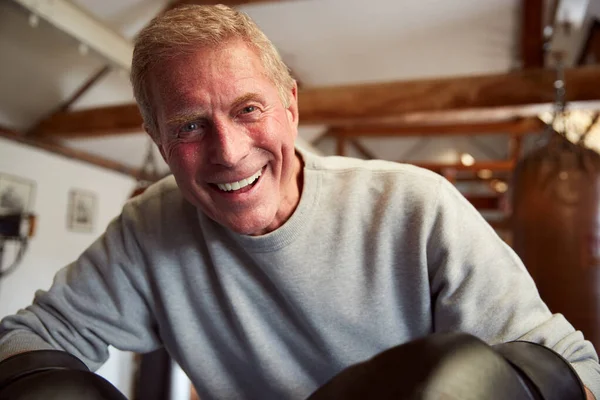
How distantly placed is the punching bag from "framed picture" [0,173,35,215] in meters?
3.37

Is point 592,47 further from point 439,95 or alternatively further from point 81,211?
point 81,211

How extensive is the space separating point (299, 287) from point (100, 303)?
43 centimetres

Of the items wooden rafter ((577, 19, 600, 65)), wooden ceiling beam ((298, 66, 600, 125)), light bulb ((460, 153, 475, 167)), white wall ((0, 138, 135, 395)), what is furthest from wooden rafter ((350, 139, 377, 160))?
wooden ceiling beam ((298, 66, 600, 125))

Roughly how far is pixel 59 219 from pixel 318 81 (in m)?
3.00

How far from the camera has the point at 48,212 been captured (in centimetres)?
441

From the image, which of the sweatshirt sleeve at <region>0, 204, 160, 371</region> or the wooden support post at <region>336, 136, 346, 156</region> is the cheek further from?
the wooden support post at <region>336, 136, 346, 156</region>

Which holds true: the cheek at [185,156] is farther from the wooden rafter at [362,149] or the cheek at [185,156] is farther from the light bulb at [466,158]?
the light bulb at [466,158]

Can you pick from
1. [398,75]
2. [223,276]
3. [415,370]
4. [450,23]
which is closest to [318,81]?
[398,75]

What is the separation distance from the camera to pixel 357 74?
572cm

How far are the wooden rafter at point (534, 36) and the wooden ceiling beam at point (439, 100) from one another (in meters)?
0.79

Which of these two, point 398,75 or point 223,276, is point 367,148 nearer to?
point 398,75

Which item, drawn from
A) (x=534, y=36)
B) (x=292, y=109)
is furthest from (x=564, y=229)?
(x=534, y=36)

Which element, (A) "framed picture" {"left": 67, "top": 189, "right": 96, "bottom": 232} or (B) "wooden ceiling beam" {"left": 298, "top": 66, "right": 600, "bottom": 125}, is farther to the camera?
(A) "framed picture" {"left": 67, "top": 189, "right": 96, "bottom": 232}

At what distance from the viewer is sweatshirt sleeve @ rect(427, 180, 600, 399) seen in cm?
86
